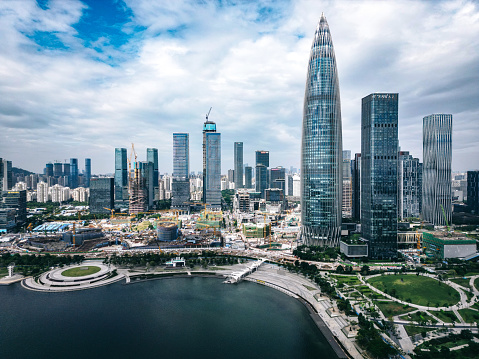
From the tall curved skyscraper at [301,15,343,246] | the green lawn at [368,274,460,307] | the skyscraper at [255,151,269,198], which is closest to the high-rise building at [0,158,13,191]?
the tall curved skyscraper at [301,15,343,246]

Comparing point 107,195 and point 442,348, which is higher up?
point 107,195

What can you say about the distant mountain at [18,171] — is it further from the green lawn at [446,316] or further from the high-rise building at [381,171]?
the green lawn at [446,316]

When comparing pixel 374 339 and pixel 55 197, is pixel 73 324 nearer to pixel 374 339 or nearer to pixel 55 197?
pixel 374 339

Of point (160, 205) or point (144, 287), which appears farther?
point (160, 205)

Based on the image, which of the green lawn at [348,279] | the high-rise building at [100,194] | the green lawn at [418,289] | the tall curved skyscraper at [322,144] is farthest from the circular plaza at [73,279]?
the high-rise building at [100,194]

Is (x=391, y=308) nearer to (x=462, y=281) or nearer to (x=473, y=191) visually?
(x=462, y=281)

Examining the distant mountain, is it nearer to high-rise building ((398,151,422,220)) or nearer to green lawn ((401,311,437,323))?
→ high-rise building ((398,151,422,220))

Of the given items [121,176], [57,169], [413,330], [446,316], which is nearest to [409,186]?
[446,316]

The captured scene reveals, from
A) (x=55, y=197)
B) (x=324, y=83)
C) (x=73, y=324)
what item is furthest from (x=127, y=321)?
(x=55, y=197)

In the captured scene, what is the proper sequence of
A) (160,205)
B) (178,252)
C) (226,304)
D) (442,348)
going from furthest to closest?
(160,205) < (178,252) < (226,304) < (442,348)
